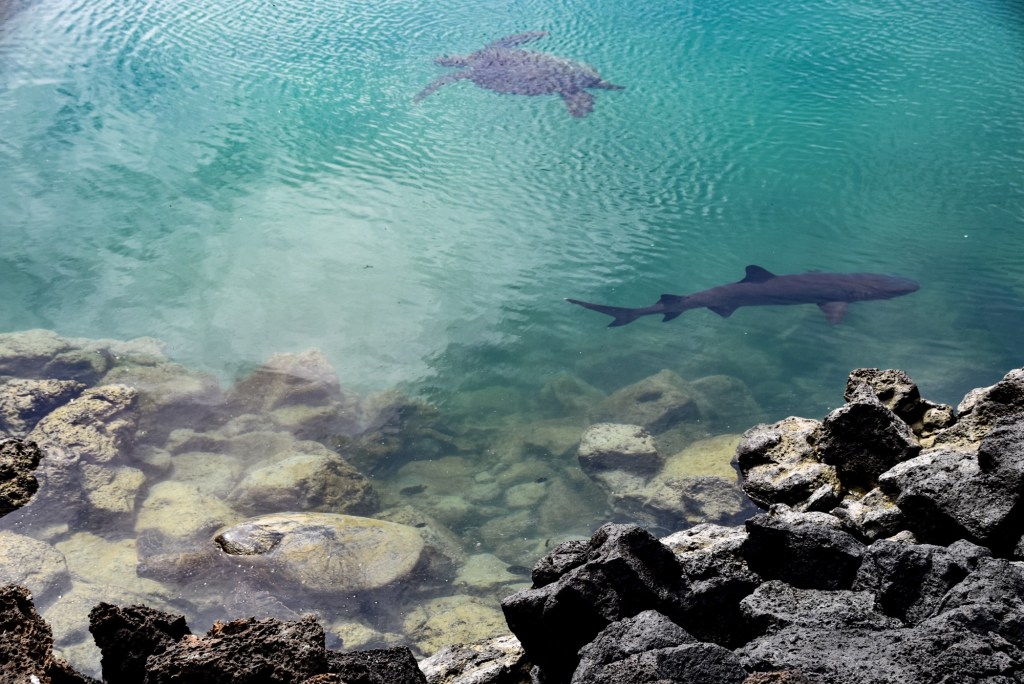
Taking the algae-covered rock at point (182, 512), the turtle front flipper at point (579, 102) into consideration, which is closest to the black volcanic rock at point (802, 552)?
the algae-covered rock at point (182, 512)

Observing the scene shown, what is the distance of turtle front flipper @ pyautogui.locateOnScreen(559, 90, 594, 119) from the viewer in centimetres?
1335

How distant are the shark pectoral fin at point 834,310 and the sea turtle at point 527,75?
564cm

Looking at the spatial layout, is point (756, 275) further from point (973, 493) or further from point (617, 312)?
point (973, 493)

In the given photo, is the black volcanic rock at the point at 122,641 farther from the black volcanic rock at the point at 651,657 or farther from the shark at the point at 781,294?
the shark at the point at 781,294

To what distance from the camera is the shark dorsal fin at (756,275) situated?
9477mm

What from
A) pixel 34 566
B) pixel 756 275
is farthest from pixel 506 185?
pixel 34 566

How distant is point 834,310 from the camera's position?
9469 millimetres

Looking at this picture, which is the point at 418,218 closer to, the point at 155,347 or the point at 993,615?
the point at 155,347

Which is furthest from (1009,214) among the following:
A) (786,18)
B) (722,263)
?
(786,18)

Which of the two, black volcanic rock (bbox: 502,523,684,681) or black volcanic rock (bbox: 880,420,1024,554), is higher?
black volcanic rock (bbox: 880,420,1024,554)

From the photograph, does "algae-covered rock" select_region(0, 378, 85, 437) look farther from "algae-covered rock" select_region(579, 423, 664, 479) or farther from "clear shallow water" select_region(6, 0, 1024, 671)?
"algae-covered rock" select_region(579, 423, 664, 479)

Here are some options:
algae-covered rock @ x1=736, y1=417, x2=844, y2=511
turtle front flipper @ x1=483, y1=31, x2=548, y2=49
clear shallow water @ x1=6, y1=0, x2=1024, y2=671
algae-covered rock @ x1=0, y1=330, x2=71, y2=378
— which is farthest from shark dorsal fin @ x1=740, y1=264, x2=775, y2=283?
turtle front flipper @ x1=483, y1=31, x2=548, y2=49

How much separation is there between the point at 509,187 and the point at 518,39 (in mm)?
5081

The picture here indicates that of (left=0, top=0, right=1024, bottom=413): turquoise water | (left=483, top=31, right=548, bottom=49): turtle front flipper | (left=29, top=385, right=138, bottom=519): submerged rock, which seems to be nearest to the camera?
(left=29, top=385, right=138, bottom=519): submerged rock
